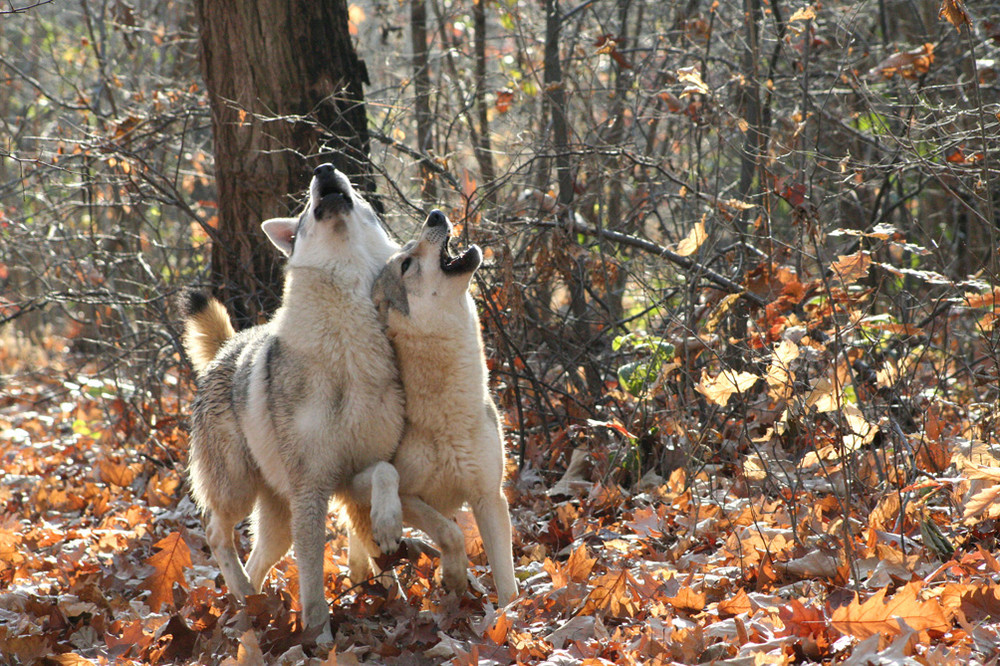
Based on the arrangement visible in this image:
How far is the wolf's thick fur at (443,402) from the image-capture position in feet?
14.5

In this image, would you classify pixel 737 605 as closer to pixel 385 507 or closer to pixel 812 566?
pixel 812 566

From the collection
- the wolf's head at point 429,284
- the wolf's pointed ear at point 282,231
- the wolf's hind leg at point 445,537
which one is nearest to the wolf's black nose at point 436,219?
the wolf's head at point 429,284

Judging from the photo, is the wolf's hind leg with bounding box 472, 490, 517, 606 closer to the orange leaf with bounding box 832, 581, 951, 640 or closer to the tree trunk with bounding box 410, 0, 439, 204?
the orange leaf with bounding box 832, 581, 951, 640

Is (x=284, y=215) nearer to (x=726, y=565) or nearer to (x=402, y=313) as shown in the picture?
(x=402, y=313)

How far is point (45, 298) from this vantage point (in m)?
7.36

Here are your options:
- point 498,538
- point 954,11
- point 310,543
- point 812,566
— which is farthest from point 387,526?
point 954,11

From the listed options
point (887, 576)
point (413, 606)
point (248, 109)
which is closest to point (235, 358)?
point (413, 606)

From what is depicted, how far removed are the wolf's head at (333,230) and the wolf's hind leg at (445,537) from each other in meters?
1.26

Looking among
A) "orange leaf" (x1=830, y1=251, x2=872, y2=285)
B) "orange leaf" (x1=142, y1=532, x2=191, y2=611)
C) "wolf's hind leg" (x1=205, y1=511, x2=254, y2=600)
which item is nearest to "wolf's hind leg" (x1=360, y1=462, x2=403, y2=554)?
"orange leaf" (x1=142, y1=532, x2=191, y2=611)

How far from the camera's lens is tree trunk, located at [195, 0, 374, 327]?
7.06 meters

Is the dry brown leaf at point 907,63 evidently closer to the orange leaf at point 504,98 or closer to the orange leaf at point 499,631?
the orange leaf at point 504,98

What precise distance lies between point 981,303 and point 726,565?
1846 mm

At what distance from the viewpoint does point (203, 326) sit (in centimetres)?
580

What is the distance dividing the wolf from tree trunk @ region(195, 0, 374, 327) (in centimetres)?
198
